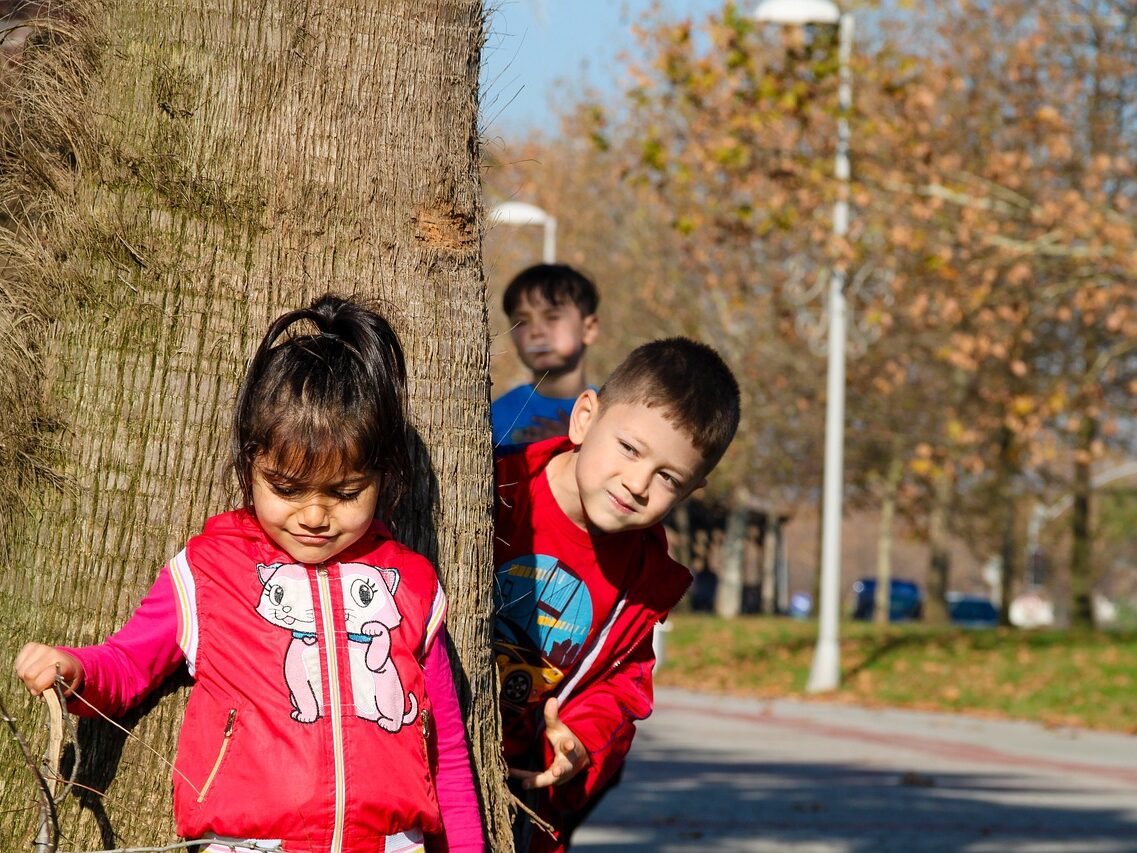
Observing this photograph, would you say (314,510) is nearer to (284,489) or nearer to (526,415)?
(284,489)

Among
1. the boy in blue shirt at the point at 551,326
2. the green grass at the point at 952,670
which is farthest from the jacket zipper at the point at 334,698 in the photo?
the green grass at the point at 952,670

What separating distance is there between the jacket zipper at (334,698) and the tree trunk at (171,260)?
1.27ft

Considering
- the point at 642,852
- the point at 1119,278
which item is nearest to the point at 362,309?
the point at 642,852

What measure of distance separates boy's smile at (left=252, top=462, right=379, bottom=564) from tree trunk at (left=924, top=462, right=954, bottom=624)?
29.2 m

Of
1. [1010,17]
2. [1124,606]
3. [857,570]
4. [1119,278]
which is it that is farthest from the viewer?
[857,570]

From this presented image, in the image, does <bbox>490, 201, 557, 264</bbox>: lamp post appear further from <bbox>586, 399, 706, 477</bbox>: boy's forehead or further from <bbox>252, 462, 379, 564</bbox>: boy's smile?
<bbox>252, 462, 379, 564</bbox>: boy's smile

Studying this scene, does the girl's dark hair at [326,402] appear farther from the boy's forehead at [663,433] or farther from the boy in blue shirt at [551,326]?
the boy in blue shirt at [551,326]

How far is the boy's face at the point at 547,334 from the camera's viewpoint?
4.85 m

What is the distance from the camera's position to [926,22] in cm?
2588

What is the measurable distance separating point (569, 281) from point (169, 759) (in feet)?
8.40

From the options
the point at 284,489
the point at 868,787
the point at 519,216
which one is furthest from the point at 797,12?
the point at 284,489

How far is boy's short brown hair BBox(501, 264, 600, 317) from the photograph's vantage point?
4906 mm

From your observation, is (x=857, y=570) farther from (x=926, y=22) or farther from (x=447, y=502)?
(x=447, y=502)

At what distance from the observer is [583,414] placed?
10.8 feet
